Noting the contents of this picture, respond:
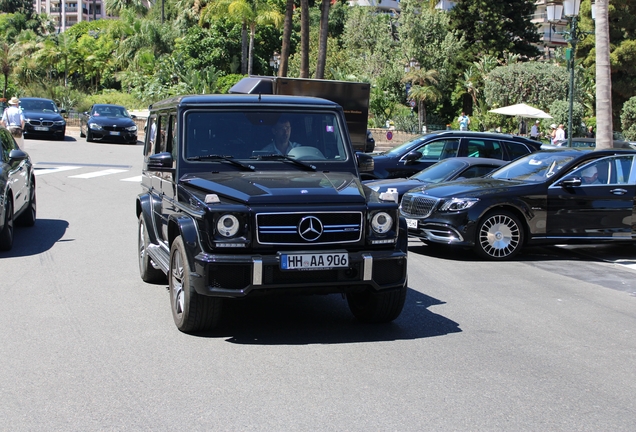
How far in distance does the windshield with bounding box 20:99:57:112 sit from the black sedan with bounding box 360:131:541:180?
850 inches

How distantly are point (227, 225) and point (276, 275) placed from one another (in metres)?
0.52

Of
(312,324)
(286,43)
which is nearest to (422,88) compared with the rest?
(286,43)

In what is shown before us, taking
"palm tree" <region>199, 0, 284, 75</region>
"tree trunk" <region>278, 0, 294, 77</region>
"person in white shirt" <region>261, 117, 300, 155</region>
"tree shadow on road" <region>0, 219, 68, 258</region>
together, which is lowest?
"tree shadow on road" <region>0, 219, 68, 258</region>

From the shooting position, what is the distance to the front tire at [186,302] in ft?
20.9

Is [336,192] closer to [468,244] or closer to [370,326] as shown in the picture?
[370,326]

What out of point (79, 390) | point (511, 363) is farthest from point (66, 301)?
point (511, 363)

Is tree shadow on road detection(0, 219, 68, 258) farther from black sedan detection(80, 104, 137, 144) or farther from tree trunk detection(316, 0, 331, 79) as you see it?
tree trunk detection(316, 0, 331, 79)

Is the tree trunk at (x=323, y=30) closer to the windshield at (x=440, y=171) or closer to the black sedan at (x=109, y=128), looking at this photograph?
the black sedan at (x=109, y=128)

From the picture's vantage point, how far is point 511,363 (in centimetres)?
605

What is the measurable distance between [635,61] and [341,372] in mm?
49310

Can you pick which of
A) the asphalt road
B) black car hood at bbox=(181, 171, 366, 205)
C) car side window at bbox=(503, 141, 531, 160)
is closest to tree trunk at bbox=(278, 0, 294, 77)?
car side window at bbox=(503, 141, 531, 160)

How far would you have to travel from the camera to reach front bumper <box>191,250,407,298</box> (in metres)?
6.09

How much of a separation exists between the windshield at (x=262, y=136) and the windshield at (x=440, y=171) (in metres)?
6.56

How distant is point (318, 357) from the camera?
6066 mm
